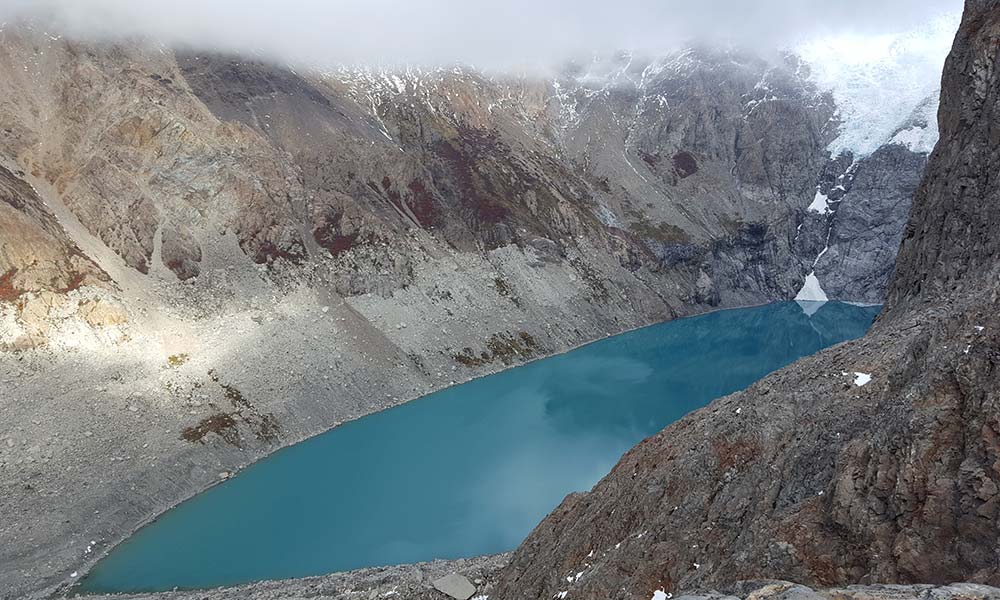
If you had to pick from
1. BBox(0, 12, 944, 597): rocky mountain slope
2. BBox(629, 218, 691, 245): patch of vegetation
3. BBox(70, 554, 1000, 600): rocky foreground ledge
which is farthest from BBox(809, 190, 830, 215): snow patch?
BBox(70, 554, 1000, 600): rocky foreground ledge

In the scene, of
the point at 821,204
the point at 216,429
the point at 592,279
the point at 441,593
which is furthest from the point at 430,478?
the point at 821,204

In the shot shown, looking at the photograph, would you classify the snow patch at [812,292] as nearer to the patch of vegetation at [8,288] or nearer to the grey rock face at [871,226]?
the grey rock face at [871,226]

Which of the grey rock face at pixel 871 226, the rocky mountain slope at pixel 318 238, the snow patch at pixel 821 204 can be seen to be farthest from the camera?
the snow patch at pixel 821 204

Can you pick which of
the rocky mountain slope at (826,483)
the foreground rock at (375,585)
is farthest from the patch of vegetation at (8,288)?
the rocky mountain slope at (826,483)

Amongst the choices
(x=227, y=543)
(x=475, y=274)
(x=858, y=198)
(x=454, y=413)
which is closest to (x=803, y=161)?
(x=858, y=198)

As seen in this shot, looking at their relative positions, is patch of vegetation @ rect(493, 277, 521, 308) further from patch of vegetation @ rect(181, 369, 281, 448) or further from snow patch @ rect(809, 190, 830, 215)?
snow patch @ rect(809, 190, 830, 215)

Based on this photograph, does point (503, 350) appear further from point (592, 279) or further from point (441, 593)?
point (441, 593)

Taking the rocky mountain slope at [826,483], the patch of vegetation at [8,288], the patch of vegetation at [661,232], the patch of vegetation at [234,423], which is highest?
the rocky mountain slope at [826,483]
